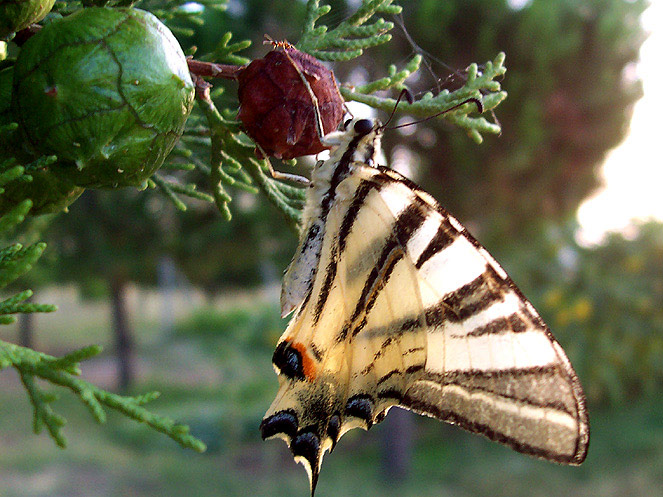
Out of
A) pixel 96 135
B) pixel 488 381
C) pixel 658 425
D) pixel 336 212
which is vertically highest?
pixel 96 135

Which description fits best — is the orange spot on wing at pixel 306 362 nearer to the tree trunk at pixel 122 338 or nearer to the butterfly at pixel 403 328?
the butterfly at pixel 403 328

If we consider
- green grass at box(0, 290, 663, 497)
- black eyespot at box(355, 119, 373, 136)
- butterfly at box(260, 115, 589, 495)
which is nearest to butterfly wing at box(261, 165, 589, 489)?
butterfly at box(260, 115, 589, 495)

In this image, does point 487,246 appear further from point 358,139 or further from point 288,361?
point 358,139

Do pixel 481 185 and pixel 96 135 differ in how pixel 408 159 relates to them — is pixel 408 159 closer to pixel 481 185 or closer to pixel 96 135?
pixel 481 185

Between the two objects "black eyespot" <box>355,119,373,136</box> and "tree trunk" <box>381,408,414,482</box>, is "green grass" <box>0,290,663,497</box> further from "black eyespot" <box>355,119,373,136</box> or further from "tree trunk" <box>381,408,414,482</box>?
"black eyespot" <box>355,119,373,136</box>

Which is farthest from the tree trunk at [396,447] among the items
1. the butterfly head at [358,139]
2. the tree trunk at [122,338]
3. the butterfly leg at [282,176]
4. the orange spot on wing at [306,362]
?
the butterfly head at [358,139]

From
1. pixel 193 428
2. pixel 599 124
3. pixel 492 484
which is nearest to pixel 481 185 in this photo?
pixel 599 124
